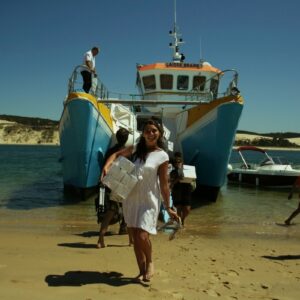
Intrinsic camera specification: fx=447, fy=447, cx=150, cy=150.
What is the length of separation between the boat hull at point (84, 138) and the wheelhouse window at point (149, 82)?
4383mm

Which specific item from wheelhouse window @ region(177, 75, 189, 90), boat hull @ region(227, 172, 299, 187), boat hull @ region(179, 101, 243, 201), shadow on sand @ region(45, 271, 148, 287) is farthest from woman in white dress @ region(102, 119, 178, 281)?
boat hull @ region(227, 172, 299, 187)

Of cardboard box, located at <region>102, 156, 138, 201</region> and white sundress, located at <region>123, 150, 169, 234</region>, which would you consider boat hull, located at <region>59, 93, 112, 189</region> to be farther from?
white sundress, located at <region>123, 150, 169, 234</region>

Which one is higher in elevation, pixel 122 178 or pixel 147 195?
pixel 122 178

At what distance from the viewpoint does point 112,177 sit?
4.19 metres

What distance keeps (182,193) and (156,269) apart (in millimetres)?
2969

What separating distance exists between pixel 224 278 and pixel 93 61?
27.7 ft

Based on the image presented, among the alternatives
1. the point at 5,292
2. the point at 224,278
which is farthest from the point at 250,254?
the point at 5,292

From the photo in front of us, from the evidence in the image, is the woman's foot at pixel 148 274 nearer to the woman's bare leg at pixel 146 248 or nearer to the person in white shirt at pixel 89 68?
the woman's bare leg at pixel 146 248

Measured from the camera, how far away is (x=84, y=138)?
11445mm

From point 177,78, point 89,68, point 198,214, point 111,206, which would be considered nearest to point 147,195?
point 111,206

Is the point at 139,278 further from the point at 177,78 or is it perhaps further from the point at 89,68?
the point at 177,78

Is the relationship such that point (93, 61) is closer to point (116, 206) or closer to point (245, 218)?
point (245, 218)

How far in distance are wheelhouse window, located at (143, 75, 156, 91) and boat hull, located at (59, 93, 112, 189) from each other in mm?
4383

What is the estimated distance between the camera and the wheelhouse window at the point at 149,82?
16636 millimetres
